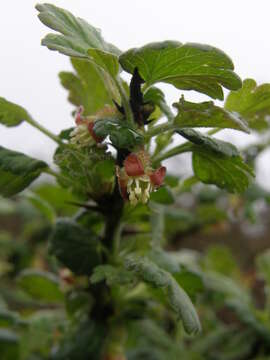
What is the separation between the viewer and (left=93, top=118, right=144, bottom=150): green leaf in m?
0.75

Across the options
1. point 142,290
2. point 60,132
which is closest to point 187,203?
point 142,290

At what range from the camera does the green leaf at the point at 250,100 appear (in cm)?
93

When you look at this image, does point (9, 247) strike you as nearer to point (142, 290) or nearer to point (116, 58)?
point (142, 290)

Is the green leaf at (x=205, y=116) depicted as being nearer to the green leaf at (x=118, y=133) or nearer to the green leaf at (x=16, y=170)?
the green leaf at (x=118, y=133)

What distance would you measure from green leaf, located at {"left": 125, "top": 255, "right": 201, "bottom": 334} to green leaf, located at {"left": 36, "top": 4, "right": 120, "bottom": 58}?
35 cm

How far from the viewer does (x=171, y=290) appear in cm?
81

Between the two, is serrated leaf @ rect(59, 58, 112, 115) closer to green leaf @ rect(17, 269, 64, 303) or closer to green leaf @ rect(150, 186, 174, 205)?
green leaf @ rect(150, 186, 174, 205)

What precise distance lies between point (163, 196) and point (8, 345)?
2.53ft

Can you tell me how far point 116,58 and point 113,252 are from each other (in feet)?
1.42

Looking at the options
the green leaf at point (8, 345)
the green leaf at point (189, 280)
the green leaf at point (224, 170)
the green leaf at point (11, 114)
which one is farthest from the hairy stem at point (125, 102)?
the green leaf at point (8, 345)

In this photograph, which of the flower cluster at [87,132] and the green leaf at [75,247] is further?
the green leaf at [75,247]

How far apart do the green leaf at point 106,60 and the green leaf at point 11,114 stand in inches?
9.9

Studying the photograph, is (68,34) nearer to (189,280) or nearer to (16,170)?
(16,170)

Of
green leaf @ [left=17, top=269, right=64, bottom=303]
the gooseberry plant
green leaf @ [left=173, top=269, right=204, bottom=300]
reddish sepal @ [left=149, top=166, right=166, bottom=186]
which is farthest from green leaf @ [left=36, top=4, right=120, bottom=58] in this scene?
green leaf @ [left=17, top=269, right=64, bottom=303]
